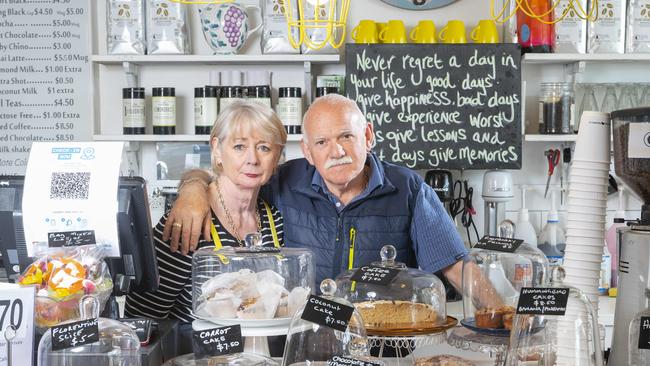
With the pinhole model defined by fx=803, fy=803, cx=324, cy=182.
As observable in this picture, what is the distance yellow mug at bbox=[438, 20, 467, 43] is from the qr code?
232 centimetres

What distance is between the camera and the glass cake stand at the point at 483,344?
4.80ft

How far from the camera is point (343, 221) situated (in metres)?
2.22

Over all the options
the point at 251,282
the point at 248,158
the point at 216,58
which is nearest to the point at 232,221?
the point at 248,158

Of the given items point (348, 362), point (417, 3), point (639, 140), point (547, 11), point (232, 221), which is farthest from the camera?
point (417, 3)

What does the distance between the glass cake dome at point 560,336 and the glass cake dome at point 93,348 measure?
0.66 metres

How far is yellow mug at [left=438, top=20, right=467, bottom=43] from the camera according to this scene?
3506mm

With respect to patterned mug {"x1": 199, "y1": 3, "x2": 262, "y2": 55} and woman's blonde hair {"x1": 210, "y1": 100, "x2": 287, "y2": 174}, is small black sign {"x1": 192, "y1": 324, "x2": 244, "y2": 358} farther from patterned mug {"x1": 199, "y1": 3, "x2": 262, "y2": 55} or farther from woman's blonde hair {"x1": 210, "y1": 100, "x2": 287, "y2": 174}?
patterned mug {"x1": 199, "y1": 3, "x2": 262, "y2": 55}

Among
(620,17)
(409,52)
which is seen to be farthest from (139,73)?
(620,17)

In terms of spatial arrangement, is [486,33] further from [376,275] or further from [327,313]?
[327,313]

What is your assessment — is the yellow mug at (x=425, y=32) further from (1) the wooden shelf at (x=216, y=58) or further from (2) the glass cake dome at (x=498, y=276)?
(2) the glass cake dome at (x=498, y=276)

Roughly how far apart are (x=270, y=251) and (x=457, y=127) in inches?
78.7

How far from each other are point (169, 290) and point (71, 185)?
0.60m

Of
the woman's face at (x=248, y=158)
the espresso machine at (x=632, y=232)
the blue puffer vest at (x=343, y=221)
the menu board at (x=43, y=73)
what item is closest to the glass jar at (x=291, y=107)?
the menu board at (x=43, y=73)

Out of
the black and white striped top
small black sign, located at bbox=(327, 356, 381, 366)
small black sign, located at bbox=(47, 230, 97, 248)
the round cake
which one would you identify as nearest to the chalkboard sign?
the black and white striped top
